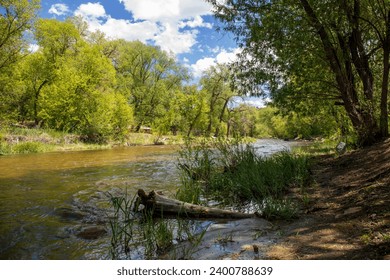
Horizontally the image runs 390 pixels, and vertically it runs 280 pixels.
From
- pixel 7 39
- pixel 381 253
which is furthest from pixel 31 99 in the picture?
pixel 381 253

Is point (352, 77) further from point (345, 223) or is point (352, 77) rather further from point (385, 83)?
point (345, 223)

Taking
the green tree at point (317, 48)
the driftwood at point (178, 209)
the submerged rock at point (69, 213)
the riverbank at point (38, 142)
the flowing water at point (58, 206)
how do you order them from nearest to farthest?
the flowing water at point (58, 206), the driftwood at point (178, 209), the submerged rock at point (69, 213), the green tree at point (317, 48), the riverbank at point (38, 142)

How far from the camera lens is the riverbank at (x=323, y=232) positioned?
3426mm

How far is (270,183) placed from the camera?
731 cm

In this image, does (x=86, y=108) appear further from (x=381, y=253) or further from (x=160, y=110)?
(x=381, y=253)

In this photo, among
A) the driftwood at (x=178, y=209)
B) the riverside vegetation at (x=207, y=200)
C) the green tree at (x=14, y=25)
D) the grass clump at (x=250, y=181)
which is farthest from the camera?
the green tree at (x=14, y=25)

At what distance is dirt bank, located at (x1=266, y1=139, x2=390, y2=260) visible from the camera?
3369 millimetres

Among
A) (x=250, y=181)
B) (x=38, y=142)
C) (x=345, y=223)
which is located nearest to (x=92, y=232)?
(x=250, y=181)

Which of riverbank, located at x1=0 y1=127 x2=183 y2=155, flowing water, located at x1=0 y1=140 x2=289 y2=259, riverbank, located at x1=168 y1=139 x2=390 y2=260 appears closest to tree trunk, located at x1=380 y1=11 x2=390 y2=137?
riverbank, located at x1=168 y1=139 x2=390 y2=260

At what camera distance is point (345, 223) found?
14.0ft

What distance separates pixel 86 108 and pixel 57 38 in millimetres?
11742

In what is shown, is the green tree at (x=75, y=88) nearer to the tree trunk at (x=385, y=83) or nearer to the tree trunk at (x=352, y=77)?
the tree trunk at (x=352, y=77)

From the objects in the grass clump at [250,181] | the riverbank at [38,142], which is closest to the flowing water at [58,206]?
the grass clump at [250,181]

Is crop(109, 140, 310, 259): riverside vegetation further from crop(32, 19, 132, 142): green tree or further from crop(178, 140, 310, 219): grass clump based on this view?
crop(32, 19, 132, 142): green tree
